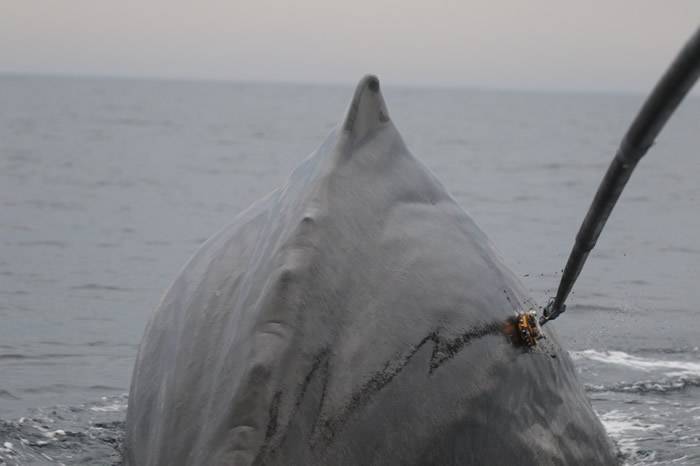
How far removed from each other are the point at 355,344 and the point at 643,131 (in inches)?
42.1

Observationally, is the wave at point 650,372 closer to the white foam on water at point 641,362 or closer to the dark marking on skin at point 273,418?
the white foam on water at point 641,362

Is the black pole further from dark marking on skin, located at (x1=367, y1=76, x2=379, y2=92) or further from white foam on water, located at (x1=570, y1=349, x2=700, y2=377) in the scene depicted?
white foam on water, located at (x1=570, y1=349, x2=700, y2=377)

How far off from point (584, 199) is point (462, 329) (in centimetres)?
2737

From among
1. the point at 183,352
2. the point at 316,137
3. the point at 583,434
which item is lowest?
the point at 316,137

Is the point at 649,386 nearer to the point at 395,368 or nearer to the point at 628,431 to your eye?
the point at 628,431

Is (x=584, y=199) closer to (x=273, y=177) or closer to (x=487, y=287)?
→ (x=273, y=177)

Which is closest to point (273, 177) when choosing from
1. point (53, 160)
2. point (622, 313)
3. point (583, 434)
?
point (53, 160)

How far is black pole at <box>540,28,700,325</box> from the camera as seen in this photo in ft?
11.4

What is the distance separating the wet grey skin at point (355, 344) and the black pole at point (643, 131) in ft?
1.38

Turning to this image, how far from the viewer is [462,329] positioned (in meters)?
4.35

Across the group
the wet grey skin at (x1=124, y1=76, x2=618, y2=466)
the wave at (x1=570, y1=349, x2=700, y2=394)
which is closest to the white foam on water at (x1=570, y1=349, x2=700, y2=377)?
the wave at (x1=570, y1=349, x2=700, y2=394)

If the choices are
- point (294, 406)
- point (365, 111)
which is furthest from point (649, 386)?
point (294, 406)

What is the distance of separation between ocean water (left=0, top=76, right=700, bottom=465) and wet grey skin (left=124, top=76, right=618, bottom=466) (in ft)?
7.24

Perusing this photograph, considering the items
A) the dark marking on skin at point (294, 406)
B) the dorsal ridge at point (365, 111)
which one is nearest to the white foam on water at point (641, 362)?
the dorsal ridge at point (365, 111)
